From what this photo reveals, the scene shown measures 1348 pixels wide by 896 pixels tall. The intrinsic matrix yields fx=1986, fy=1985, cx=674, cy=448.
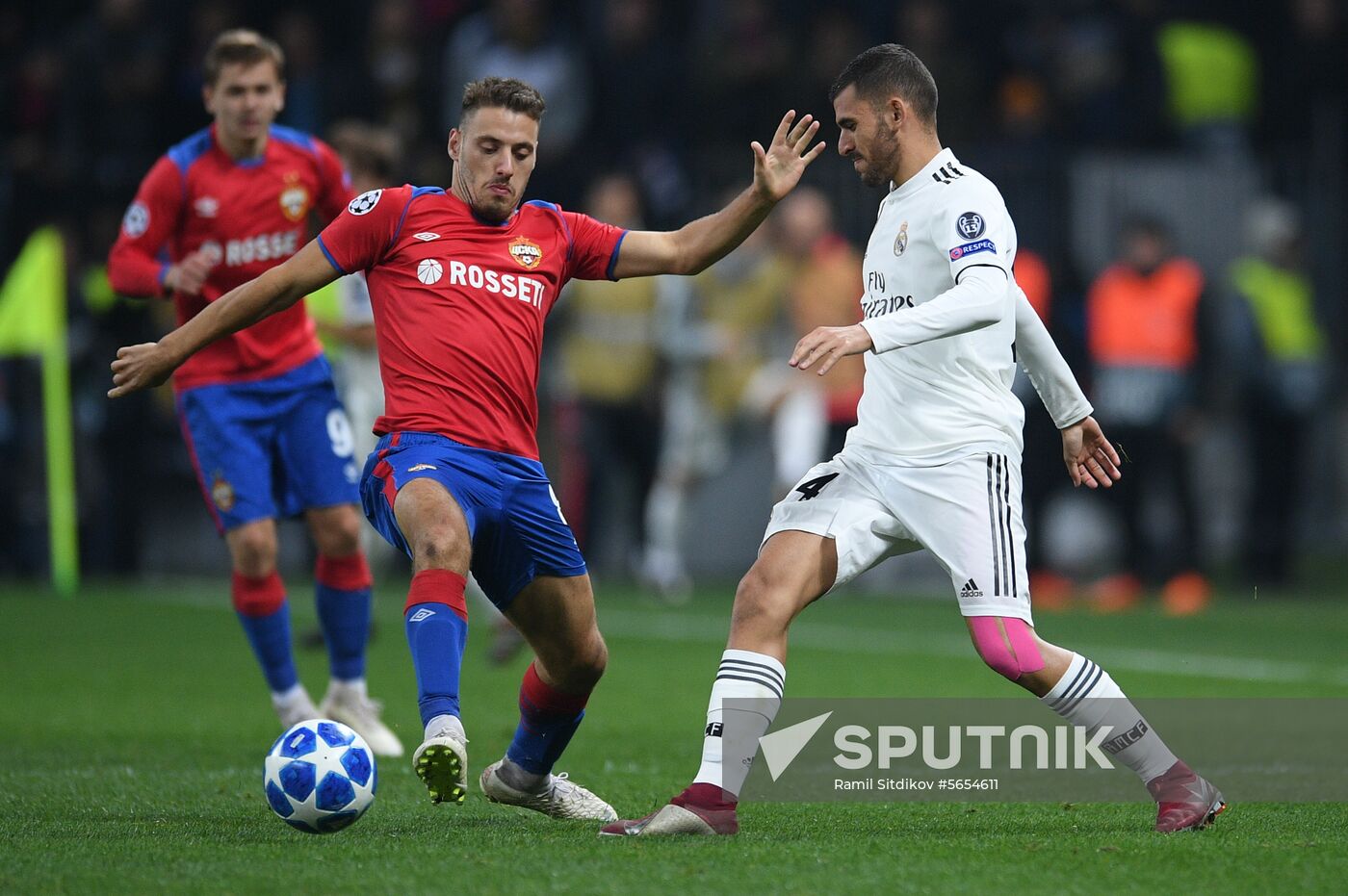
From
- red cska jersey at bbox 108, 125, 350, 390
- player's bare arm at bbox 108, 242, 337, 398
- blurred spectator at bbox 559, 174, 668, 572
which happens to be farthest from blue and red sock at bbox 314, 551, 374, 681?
blurred spectator at bbox 559, 174, 668, 572

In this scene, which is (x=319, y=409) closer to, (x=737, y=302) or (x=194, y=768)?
(x=194, y=768)

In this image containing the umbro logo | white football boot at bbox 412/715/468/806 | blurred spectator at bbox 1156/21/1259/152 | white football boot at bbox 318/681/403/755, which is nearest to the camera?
white football boot at bbox 412/715/468/806

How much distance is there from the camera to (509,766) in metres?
6.18

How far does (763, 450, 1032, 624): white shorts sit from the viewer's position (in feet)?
19.0

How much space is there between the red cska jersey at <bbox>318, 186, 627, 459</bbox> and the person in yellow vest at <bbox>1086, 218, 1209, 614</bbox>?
9241 millimetres

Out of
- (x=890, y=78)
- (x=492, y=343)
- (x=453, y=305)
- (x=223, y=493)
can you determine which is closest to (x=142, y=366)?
(x=453, y=305)

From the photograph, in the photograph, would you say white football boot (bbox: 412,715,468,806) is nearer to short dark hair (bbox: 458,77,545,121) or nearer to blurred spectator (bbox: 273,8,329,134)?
short dark hair (bbox: 458,77,545,121)

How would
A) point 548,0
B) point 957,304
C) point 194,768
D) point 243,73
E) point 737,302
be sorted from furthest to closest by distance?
point 548,0 → point 737,302 → point 243,73 → point 194,768 → point 957,304

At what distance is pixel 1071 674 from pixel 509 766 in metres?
1.75

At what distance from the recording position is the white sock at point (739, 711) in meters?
5.64

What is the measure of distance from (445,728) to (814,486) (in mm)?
1424

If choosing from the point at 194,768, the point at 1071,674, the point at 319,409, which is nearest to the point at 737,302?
the point at 319,409

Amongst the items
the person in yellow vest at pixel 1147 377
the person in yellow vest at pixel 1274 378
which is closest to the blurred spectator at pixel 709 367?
the person in yellow vest at pixel 1147 377

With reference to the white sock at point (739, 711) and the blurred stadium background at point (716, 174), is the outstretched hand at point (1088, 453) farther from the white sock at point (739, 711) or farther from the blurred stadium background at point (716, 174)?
the blurred stadium background at point (716, 174)
